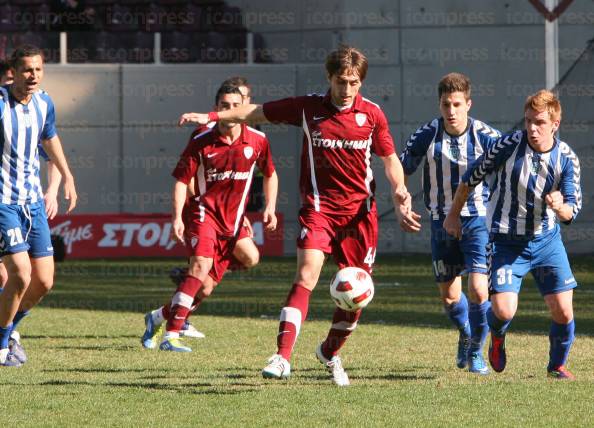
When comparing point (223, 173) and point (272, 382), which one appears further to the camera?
point (223, 173)

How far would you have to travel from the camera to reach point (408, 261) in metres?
19.9

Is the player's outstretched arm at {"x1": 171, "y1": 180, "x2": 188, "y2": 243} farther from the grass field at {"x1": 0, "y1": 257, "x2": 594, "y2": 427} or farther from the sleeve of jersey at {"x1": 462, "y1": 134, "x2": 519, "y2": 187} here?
the sleeve of jersey at {"x1": 462, "y1": 134, "x2": 519, "y2": 187}

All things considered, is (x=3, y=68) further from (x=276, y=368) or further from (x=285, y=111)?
(x=276, y=368)

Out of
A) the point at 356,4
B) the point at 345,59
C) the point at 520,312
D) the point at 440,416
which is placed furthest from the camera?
the point at 356,4

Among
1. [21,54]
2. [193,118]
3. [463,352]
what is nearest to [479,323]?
[463,352]

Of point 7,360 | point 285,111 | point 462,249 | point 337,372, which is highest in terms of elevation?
point 285,111

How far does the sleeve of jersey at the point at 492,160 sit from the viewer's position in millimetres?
6871

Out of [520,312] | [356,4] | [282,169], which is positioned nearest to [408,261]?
[282,169]

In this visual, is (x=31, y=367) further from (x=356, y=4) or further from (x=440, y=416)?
(x=356, y=4)

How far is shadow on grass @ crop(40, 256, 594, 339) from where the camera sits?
11383 mm

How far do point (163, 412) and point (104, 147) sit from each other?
57.1 ft

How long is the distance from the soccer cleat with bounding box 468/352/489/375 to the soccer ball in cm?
123

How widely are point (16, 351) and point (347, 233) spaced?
259 cm

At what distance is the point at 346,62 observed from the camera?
6.44 metres
